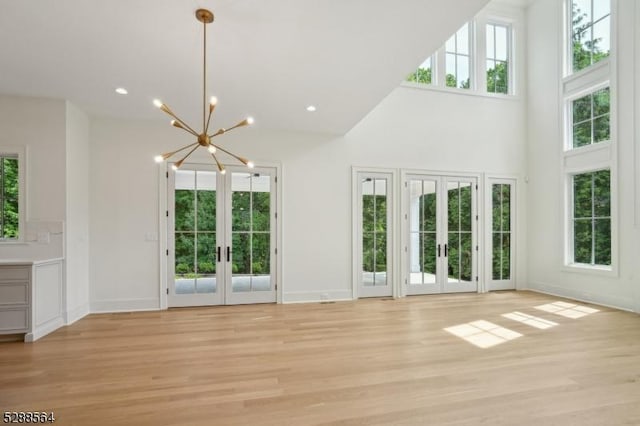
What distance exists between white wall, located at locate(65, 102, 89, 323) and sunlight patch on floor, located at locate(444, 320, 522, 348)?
497 cm

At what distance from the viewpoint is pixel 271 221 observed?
5.65m

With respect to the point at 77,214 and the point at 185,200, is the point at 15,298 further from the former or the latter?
the point at 185,200

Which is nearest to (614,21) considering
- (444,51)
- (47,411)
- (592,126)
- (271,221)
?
(592,126)

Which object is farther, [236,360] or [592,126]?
[592,126]

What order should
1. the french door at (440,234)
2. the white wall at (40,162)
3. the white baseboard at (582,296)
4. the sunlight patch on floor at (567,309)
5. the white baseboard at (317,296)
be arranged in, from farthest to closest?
the french door at (440,234), the white baseboard at (317,296), the white baseboard at (582,296), the sunlight patch on floor at (567,309), the white wall at (40,162)

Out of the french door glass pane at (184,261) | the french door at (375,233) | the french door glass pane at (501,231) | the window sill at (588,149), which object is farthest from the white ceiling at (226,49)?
the window sill at (588,149)

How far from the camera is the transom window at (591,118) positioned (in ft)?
18.2

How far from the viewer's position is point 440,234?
21.0ft

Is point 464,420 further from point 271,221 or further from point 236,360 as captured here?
point 271,221

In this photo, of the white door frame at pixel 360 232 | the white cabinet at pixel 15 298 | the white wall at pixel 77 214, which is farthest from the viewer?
the white door frame at pixel 360 232

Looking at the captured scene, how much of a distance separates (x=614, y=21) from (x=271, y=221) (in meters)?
6.32

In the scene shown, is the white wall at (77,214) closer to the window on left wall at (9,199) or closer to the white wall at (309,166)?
the white wall at (309,166)

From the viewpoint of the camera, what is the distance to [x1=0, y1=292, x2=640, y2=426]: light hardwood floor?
7.44 ft

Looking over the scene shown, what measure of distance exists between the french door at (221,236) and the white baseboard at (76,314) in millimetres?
1112
